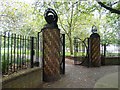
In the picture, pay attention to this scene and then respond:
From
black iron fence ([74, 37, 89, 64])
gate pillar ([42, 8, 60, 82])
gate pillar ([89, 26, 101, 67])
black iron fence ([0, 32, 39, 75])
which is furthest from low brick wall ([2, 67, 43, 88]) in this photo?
black iron fence ([74, 37, 89, 64])

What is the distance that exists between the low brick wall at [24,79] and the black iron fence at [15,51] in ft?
1.08

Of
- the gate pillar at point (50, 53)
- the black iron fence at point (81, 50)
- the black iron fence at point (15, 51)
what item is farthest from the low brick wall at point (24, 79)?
the black iron fence at point (81, 50)

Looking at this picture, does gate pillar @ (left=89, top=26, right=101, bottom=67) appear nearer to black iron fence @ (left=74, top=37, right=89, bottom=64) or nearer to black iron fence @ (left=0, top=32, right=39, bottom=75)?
black iron fence @ (left=74, top=37, right=89, bottom=64)

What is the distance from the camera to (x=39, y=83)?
6848 mm

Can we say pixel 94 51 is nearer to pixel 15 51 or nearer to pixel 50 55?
pixel 50 55

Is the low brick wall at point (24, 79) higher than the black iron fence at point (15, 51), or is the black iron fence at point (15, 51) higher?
the black iron fence at point (15, 51)

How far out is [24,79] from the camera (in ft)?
17.7

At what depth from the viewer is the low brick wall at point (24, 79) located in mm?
4492

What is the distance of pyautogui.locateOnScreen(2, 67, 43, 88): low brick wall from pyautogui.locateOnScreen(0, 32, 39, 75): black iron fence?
12.9 inches

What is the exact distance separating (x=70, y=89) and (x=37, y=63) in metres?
1.60

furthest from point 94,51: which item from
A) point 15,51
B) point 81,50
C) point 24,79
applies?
point 24,79

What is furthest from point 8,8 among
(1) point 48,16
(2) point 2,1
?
(1) point 48,16

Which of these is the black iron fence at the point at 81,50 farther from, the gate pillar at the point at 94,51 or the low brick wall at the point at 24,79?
the low brick wall at the point at 24,79

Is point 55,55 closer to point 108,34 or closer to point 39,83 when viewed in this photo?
point 39,83
